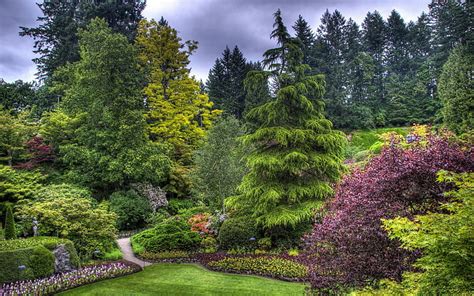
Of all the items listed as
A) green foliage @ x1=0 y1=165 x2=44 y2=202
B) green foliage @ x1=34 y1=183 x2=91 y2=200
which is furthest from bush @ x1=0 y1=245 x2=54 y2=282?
green foliage @ x1=0 y1=165 x2=44 y2=202

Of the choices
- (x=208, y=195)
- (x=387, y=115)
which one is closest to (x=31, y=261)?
(x=208, y=195)

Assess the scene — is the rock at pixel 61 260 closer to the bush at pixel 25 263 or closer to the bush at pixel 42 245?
the bush at pixel 42 245

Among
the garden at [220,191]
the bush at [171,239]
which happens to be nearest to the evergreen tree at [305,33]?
the garden at [220,191]

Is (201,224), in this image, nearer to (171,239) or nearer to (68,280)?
(171,239)

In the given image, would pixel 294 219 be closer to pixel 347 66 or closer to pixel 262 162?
pixel 262 162

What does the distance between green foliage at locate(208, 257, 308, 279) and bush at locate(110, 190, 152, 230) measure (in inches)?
340

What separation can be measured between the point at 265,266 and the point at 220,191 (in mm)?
7711

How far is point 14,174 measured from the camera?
18.2 meters

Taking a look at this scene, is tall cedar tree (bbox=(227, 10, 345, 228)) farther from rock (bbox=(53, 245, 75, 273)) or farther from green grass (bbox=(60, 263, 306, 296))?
rock (bbox=(53, 245, 75, 273))

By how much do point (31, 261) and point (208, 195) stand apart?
10399 mm

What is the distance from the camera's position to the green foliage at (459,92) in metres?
26.2

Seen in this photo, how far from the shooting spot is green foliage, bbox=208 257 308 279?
37.8 feet

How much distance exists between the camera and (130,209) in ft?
67.2

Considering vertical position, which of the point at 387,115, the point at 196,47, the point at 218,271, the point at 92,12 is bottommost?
the point at 218,271
